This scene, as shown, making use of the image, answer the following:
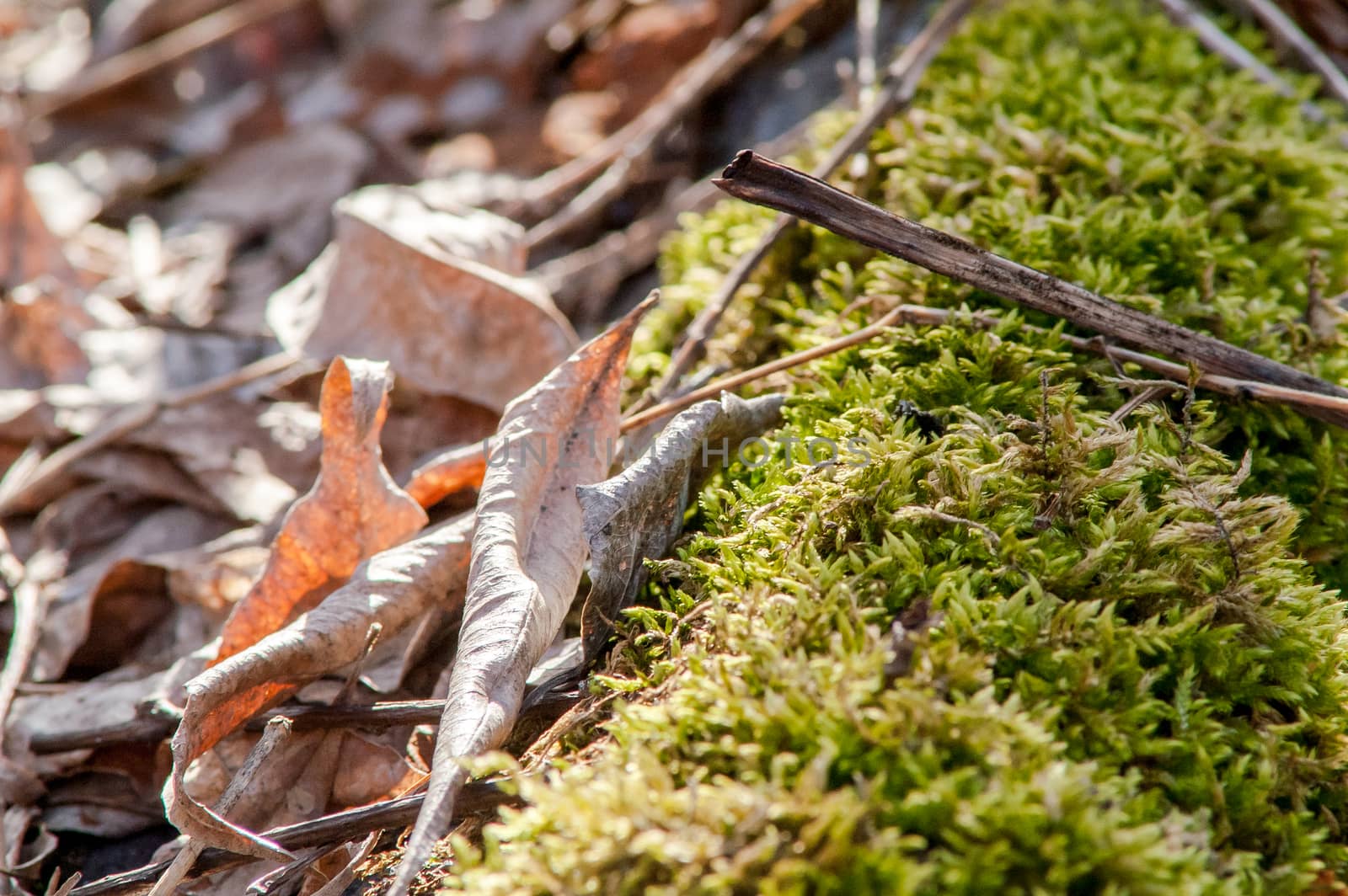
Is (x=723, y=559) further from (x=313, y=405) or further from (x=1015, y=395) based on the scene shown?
(x=313, y=405)

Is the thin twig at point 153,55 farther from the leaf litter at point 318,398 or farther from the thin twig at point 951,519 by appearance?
the thin twig at point 951,519

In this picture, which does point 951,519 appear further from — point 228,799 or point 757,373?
point 228,799

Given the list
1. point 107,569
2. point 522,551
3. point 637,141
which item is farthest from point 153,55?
point 522,551

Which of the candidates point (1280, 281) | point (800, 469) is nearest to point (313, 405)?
point (800, 469)

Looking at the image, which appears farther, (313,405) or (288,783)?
(313,405)

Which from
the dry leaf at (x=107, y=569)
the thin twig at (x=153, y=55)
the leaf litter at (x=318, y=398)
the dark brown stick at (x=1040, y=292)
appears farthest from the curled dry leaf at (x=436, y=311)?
the thin twig at (x=153, y=55)

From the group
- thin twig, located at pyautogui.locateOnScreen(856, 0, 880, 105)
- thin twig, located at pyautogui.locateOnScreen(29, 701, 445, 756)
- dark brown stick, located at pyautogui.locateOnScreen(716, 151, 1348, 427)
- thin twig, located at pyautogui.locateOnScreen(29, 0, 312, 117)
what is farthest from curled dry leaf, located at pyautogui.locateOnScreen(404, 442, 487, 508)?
thin twig, located at pyautogui.locateOnScreen(29, 0, 312, 117)

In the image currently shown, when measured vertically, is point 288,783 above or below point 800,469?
below
